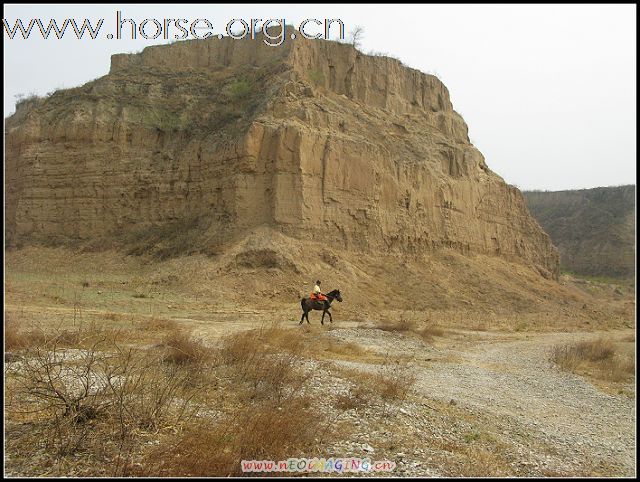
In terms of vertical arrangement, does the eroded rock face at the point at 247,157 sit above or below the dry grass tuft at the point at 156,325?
above

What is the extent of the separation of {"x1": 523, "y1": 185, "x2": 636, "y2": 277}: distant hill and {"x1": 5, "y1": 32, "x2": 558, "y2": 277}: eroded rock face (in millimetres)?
38321

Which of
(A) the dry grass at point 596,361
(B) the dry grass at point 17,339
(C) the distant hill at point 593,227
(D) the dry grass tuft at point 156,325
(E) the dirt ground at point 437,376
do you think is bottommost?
(A) the dry grass at point 596,361

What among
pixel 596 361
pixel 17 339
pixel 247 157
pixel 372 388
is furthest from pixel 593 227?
pixel 17 339

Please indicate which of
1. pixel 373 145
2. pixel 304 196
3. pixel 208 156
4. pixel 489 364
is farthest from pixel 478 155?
pixel 489 364

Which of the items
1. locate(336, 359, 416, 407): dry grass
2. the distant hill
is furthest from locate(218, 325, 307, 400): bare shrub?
the distant hill

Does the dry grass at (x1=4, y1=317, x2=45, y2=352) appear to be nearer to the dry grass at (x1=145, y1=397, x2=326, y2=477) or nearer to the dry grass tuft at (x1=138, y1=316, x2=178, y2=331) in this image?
the dry grass tuft at (x1=138, y1=316, x2=178, y2=331)

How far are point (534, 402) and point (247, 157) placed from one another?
2225cm

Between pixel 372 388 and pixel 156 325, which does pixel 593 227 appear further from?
pixel 372 388

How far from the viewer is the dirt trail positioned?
6.89 meters

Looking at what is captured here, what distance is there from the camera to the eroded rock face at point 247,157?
29.1 m

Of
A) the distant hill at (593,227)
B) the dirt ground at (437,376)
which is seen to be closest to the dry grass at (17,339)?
the dirt ground at (437,376)

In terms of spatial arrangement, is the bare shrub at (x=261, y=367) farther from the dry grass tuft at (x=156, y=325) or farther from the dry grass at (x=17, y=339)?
the dry grass at (x=17, y=339)

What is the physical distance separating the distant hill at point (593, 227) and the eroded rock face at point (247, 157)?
126 feet

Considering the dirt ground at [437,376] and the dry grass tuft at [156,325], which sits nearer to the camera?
the dirt ground at [437,376]
